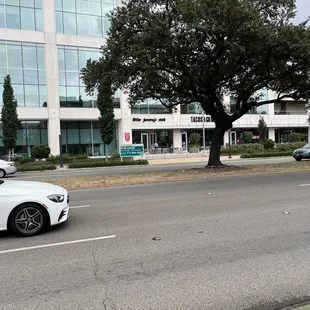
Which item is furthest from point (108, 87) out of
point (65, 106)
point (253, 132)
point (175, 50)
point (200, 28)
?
point (253, 132)

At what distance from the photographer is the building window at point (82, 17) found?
122 ft

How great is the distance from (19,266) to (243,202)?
6076 millimetres

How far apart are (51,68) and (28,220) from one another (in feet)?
109

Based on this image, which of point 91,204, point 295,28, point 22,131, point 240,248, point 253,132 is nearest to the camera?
point 240,248

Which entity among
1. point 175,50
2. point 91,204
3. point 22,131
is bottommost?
point 91,204

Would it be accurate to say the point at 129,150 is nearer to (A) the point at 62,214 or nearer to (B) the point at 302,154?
(B) the point at 302,154

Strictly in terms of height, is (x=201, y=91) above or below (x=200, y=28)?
below

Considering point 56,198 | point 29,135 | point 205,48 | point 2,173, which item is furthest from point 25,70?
point 56,198

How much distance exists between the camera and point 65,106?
1484 inches

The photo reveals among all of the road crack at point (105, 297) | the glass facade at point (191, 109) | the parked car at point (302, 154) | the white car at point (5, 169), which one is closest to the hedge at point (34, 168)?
the white car at point (5, 169)

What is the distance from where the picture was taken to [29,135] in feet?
124

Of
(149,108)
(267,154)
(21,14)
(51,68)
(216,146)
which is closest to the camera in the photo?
(216,146)

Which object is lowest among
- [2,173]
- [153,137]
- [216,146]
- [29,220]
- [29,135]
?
[2,173]

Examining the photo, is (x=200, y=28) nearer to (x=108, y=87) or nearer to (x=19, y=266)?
(x=108, y=87)
